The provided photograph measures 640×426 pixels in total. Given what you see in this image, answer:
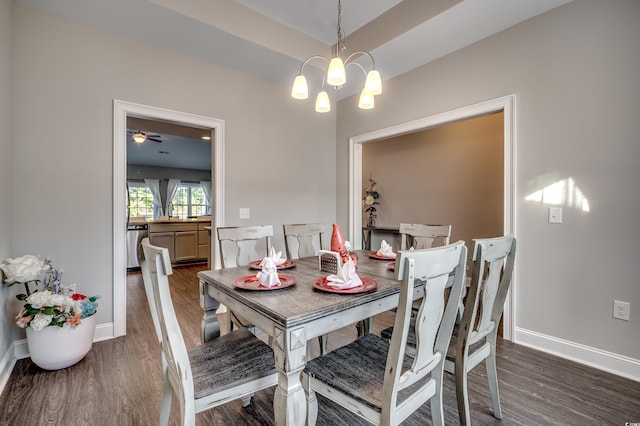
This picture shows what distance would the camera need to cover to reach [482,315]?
59.4 inches

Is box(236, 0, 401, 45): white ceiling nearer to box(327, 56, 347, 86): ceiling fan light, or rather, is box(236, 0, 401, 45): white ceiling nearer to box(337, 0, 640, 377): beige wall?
box(337, 0, 640, 377): beige wall

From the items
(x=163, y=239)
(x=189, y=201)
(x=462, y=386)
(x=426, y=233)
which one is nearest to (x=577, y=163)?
(x=426, y=233)

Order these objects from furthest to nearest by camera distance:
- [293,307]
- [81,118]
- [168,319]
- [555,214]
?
[81,118]
[555,214]
[293,307]
[168,319]

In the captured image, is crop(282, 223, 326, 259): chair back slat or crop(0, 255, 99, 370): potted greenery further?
crop(282, 223, 326, 259): chair back slat

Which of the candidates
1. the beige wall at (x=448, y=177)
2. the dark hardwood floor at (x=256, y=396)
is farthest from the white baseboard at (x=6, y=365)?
the beige wall at (x=448, y=177)

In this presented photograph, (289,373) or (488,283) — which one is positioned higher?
(488,283)

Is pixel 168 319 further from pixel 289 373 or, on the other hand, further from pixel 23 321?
pixel 23 321

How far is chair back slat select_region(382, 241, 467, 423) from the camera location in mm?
993


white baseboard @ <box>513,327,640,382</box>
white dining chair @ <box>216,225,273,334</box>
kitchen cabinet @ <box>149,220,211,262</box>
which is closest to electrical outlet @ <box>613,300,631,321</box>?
white baseboard @ <box>513,327,640,382</box>

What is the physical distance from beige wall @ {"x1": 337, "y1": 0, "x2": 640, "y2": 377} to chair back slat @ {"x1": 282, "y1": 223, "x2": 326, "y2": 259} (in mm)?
1733

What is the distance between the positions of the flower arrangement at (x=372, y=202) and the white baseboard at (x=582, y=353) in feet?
9.89

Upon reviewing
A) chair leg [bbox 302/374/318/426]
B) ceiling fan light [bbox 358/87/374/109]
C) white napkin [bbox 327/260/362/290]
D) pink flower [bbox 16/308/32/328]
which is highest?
ceiling fan light [bbox 358/87/374/109]

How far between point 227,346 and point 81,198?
A: 200cm

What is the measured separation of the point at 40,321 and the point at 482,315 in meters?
2.70
